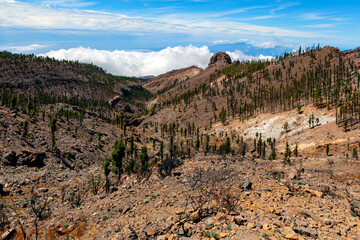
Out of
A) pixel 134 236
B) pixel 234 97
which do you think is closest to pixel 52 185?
pixel 134 236

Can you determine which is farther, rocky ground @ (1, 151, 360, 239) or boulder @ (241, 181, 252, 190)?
boulder @ (241, 181, 252, 190)

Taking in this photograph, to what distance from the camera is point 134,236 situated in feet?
48.9

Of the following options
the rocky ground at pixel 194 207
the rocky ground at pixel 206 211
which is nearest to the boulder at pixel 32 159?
the rocky ground at pixel 194 207

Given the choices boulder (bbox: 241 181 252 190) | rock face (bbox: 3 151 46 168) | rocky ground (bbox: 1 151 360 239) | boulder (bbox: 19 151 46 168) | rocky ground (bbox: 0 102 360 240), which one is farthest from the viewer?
boulder (bbox: 19 151 46 168)

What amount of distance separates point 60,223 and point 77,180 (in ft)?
66.1

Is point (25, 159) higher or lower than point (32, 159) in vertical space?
higher

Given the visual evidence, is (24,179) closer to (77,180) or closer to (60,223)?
(77,180)

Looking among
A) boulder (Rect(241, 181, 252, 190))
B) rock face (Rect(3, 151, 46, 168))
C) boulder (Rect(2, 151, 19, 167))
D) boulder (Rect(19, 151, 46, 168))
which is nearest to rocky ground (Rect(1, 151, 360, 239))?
boulder (Rect(241, 181, 252, 190))

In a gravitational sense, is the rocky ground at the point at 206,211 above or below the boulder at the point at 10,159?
above

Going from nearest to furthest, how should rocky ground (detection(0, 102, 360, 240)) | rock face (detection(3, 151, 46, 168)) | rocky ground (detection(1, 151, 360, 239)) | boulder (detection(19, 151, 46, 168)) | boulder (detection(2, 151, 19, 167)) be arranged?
rocky ground (detection(1, 151, 360, 239)) → rocky ground (detection(0, 102, 360, 240)) → boulder (detection(2, 151, 19, 167)) → rock face (detection(3, 151, 46, 168)) → boulder (detection(19, 151, 46, 168))

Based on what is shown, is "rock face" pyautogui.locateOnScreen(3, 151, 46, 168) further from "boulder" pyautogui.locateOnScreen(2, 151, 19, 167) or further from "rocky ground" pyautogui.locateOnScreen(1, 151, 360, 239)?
"rocky ground" pyautogui.locateOnScreen(1, 151, 360, 239)

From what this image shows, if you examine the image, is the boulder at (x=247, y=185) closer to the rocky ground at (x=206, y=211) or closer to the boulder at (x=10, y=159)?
the rocky ground at (x=206, y=211)

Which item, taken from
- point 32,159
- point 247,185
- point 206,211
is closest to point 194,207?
point 206,211

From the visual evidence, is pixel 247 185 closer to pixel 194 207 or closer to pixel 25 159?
pixel 194 207
